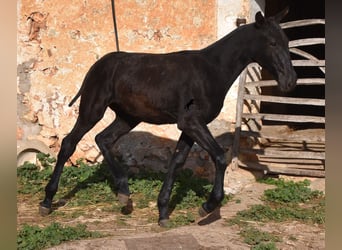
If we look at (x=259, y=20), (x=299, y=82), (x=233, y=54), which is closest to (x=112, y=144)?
(x=233, y=54)

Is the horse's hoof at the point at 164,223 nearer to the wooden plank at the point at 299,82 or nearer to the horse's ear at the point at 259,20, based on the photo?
the horse's ear at the point at 259,20

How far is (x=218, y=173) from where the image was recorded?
14.5 feet

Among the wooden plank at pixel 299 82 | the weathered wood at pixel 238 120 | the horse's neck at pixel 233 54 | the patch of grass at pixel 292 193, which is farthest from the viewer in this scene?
the weathered wood at pixel 238 120

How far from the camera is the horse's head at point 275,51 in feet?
14.2

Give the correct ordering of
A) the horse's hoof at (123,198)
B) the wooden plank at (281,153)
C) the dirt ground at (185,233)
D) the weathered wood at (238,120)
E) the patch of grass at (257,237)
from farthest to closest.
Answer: the weathered wood at (238,120)
the wooden plank at (281,153)
the horse's hoof at (123,198)
the patch of grass at (257,237)
the dirt ground at (185,233)

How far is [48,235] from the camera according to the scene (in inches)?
169

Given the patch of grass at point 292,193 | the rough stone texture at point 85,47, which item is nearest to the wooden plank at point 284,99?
the rough stone texture at point 85,47

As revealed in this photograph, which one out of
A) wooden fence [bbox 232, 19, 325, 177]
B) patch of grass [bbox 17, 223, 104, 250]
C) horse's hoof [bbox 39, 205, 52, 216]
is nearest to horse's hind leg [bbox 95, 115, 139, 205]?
patch of grass [bbox 17, 223, 104, 250]

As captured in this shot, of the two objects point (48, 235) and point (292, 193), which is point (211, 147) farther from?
point (292, 193)

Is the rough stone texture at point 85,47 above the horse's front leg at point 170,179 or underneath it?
above

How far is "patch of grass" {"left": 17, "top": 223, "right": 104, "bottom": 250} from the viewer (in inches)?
162

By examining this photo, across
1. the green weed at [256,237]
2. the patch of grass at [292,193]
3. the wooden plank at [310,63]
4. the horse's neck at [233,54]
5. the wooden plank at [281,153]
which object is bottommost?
the patch of grass at [292,193]
